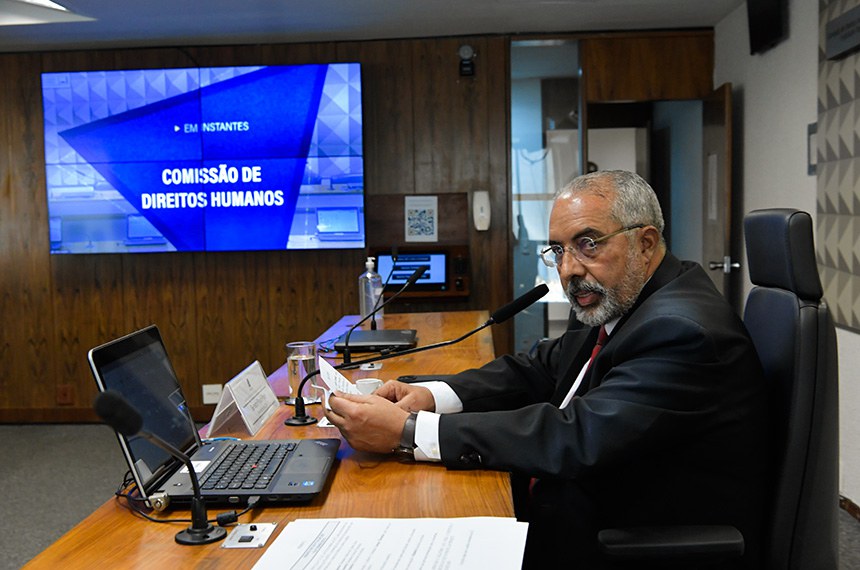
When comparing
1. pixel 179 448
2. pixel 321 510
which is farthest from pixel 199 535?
pixel 179 448

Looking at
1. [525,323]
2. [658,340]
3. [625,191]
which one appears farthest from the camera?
[525,323]

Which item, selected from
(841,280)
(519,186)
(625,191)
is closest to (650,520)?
(625,191)

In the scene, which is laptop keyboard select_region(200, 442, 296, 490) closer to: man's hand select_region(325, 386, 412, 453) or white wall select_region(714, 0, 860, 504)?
man's hand select_region(325, 386, 412, 453)

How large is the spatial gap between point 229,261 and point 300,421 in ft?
11.6

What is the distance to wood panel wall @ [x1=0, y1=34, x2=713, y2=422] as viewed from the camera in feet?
16.6

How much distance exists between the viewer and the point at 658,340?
1438 mm

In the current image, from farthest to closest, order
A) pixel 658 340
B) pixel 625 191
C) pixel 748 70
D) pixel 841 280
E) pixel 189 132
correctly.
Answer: pixel 189 132
pixel 748 70
pixel 841 280
pixel 625 191
pixel 658 340

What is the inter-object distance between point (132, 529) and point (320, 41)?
4.30m

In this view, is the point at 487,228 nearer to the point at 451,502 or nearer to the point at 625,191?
the point at 625,191

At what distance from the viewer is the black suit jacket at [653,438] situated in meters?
1.40

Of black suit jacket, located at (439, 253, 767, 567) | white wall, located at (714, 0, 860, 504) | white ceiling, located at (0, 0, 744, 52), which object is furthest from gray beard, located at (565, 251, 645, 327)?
white ceiling, located at (0, 0, 744, 52)

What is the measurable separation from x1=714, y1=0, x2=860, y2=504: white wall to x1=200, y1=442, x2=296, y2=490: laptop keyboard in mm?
2591

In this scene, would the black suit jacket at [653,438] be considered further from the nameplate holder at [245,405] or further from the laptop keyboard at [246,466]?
the nameplate holder at [245,405]

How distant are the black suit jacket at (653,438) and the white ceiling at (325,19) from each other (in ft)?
10.7
